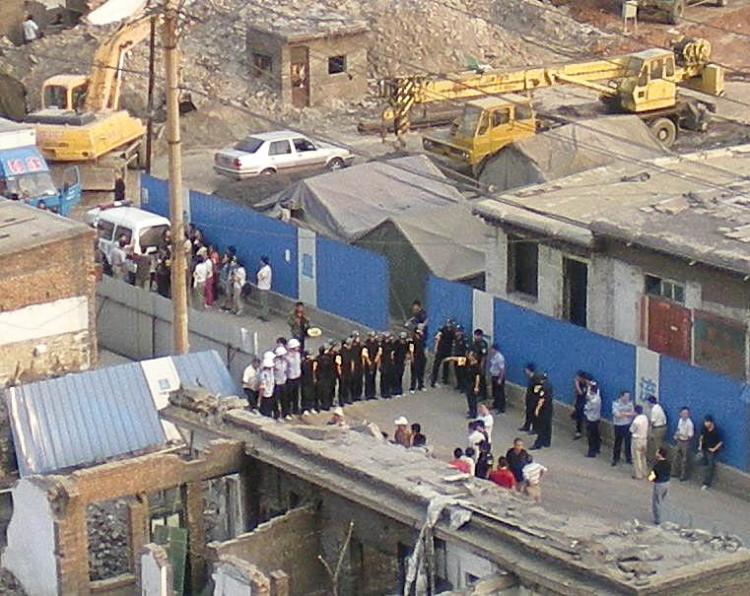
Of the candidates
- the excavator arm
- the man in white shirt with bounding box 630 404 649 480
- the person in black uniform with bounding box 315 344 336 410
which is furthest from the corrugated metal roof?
the excavator arm

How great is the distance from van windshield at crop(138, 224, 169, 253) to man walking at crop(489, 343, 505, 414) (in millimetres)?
9358

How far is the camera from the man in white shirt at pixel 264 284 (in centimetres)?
4269

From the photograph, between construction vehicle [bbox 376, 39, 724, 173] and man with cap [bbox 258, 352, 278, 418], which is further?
construction vehicle [bbox 376, 39, 724, 173]

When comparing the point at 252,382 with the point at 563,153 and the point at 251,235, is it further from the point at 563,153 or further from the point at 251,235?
the point at 563,153

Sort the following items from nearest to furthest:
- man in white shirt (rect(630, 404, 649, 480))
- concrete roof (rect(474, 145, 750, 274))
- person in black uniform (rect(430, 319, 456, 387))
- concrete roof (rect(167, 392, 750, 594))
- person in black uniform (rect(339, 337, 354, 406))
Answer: concrete roof (rect(167, 392, 750, 594))
man in white shirt (rect(630, 404, 649, 480))
concrete roof (rect(474, 145, 750, 274))
person in black uniform (rect(339, 337, 354, 406))
person in black uniform (rect(430, 319, 456, 387))

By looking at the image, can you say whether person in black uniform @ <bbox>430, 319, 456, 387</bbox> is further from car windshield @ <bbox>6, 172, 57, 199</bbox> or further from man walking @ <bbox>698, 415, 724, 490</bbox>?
car windshield @ <bbox>6, 172, 57, 199</bbox>

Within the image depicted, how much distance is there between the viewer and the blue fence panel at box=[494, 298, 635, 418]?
3541 cm

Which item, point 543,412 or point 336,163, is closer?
point 543,412

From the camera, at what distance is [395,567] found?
27.6 meters

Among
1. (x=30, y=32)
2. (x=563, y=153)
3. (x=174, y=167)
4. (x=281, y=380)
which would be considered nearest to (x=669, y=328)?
(x=281, y=380)

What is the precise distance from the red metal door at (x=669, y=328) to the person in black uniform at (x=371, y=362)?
4.47 m

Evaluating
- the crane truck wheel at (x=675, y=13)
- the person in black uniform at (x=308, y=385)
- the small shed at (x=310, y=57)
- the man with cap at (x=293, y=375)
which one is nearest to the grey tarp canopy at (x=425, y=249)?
the person in black uniform at (x=308, y=385)

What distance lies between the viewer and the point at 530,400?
35.7 metres

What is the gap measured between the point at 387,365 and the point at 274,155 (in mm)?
13604
